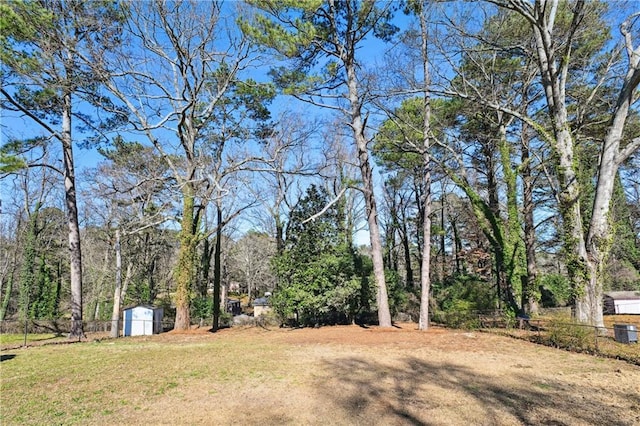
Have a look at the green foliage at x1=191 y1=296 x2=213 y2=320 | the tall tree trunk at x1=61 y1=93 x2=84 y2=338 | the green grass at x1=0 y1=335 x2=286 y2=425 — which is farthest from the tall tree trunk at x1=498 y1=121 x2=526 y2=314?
the green foliage at x1=191 y1=296 x2=213 y2=320

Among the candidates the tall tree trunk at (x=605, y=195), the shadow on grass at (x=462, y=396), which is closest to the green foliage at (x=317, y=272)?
the tall tree trunk at (x=605, y=195)

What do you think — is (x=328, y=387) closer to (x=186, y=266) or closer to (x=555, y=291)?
(x=186, y=266)

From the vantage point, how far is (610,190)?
9039 millimetres

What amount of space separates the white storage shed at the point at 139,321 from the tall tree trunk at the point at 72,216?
2.59 m

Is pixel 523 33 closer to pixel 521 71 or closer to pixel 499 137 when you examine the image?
pixel 521 71

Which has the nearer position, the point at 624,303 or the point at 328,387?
the point at 328,387

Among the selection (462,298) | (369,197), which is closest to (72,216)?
(369,197)

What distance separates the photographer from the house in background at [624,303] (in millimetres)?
18977

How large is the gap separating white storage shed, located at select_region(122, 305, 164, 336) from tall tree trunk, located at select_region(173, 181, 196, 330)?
123 centimetres

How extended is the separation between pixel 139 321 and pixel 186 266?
3.26 meters

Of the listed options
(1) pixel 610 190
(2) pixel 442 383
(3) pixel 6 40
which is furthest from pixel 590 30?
(3) pixel 6 40

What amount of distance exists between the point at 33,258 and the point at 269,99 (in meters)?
18.3

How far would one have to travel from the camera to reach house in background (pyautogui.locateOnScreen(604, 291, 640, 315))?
19.0 m

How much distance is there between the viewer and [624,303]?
19.2 metres
